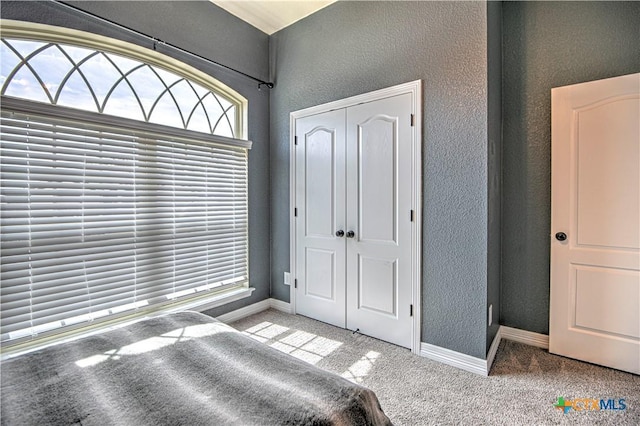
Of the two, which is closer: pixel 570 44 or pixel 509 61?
pixel 570 44

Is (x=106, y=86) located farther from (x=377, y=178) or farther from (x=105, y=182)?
(x=377, y=178)

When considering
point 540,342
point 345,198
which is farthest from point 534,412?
point 345,198

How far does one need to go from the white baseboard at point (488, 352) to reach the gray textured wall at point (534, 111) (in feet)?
0.20

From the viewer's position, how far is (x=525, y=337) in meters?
2.46

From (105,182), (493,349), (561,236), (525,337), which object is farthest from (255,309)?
(561,236)

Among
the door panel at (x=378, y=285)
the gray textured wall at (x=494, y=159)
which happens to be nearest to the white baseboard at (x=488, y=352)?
the gray textured wall at (x=494, y=159)

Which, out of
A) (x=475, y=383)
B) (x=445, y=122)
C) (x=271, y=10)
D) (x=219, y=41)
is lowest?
(x=475, y=383)

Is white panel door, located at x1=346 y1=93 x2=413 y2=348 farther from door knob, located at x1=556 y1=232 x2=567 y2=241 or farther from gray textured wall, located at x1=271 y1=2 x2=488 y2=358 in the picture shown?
door knob, located at x1=556 y1=232 x2=567 y2=241

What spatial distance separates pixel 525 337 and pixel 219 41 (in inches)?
151

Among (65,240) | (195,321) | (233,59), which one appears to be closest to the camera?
(195,321)

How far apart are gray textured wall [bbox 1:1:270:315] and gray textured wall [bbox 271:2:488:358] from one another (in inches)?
41.1

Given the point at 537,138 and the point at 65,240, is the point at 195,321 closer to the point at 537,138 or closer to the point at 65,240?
the point at 65,240

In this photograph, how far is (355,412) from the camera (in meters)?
0.93

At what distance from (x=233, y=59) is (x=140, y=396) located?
2.92 m
